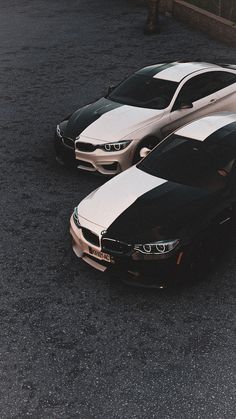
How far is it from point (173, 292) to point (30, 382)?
187cm

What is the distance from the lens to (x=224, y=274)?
5.65m

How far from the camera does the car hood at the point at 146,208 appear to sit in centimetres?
522

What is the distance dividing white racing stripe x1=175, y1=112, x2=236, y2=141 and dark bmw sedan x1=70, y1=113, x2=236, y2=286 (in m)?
0.01

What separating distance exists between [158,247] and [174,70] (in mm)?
4764

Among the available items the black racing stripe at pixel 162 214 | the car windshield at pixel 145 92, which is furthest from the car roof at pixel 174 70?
the black racing stripe at pixel 162 214

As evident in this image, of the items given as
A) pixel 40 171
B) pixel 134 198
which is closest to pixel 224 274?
pixel 134 198

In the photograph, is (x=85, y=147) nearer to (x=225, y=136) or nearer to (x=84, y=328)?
(x=225, y=136)

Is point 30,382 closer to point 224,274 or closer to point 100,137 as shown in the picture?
point 224,274

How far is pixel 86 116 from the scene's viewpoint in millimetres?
8336

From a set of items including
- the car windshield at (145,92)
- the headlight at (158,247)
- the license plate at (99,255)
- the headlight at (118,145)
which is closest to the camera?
the headlight at (158,247)

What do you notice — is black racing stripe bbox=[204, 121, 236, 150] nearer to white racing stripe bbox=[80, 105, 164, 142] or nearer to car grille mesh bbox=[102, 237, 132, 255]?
white racing stripe bbox=[80, 105, 164, 142]

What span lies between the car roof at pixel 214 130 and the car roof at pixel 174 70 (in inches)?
78.3

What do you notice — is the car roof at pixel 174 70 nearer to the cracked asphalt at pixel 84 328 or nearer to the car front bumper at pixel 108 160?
the car front bumper at pixel 108 160

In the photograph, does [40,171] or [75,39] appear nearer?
[40,171]
